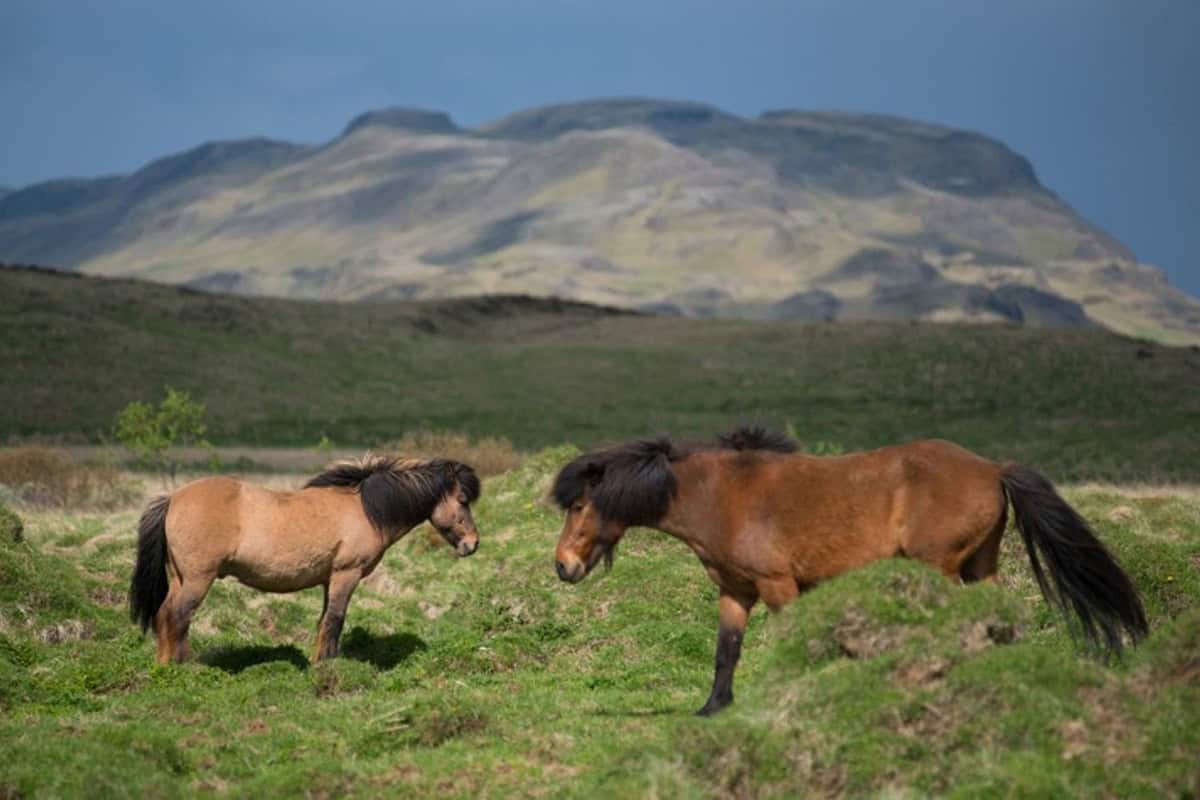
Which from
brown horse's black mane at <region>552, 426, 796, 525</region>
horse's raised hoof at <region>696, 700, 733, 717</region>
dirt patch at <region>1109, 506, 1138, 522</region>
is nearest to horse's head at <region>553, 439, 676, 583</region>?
brown horse's black mane at <region>552, 426, 796, 525</region>

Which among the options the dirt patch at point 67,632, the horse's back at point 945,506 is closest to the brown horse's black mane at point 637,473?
the horse's back at point 945,506

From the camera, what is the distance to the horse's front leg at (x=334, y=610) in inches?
583

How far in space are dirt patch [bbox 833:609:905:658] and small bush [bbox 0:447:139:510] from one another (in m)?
20.6

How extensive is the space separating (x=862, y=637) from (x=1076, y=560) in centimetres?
232

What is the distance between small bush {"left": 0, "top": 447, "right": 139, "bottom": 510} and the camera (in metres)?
28.2

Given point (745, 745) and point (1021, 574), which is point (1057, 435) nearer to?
point (1021, 574)

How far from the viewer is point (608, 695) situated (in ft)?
43.2

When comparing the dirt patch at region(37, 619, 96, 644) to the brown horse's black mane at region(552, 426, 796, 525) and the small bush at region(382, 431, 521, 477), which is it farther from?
the small bush at region(382, 431, 521, 477)

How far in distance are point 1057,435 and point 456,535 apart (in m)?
38.9

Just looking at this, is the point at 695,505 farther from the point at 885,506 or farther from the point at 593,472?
the point at 885,506

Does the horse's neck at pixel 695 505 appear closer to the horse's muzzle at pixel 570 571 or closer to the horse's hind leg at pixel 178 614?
the horse's muzzle at pixel 570 571

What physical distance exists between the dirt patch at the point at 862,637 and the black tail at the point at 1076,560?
6.41 ft

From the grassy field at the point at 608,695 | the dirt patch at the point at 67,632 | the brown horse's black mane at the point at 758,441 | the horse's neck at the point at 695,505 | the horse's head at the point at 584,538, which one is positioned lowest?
the dirt patch at the point at 67,632

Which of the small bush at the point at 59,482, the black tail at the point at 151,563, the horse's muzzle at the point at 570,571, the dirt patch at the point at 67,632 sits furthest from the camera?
the small bush at the point at 59,482
